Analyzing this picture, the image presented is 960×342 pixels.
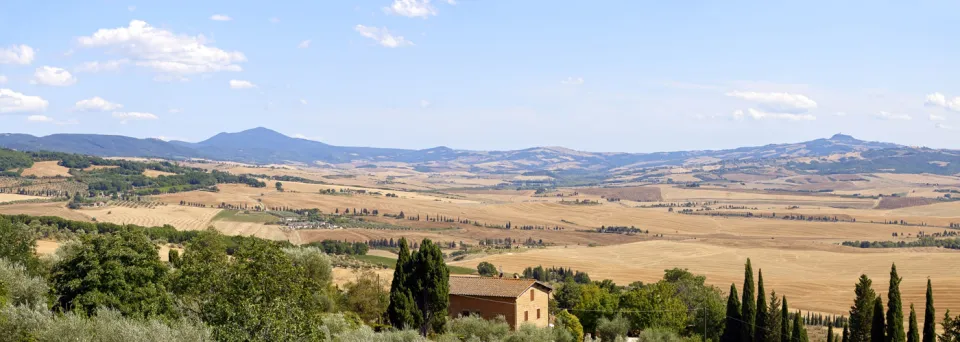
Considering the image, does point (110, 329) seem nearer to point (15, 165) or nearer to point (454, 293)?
point (454, 293)

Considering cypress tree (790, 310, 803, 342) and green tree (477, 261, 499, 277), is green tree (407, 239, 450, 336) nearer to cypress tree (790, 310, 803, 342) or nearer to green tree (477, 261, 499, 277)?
cypress tree (790, 310, 803, 342)

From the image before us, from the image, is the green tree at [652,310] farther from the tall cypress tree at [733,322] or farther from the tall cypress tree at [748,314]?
the tall cypress tree at [748,314]

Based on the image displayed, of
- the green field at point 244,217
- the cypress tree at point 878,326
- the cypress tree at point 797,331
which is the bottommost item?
the green field at point 244,217

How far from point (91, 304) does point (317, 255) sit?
22.6 m

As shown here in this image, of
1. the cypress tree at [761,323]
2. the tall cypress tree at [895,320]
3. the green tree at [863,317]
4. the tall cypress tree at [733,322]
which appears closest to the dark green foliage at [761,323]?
the cypress tree at [761,323]

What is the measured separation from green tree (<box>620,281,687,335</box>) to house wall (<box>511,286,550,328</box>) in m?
5.69

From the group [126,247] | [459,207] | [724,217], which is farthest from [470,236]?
[126,247]

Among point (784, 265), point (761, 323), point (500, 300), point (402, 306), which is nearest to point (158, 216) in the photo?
point (784, 265)

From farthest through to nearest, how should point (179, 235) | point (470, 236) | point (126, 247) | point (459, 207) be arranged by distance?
point (459, 207), point (470, 236), point (179, 235), point (126, 247)

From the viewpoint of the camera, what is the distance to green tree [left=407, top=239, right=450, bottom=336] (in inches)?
1731

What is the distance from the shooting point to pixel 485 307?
50.5 meters

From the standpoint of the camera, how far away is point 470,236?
458ft

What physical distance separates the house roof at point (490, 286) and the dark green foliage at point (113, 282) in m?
19.7

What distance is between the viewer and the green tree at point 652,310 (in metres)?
54.3
